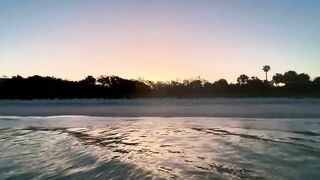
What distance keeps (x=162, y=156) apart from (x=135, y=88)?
32374 millimetres

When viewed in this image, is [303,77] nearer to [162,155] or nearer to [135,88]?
[135,88]

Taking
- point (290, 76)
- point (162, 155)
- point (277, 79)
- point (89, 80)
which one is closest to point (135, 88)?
point (89, 80)

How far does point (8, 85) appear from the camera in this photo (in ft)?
127

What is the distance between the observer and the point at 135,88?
130 feet

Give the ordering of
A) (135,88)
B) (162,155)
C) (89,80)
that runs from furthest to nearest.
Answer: (89,80) → (135,88) → (162,155)

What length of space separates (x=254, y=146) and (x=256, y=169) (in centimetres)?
229

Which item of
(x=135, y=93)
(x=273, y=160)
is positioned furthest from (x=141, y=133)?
(x=135, y=93)

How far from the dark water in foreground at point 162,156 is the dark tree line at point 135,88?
82.7 ft

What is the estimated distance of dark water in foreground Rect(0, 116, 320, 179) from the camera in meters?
5.98

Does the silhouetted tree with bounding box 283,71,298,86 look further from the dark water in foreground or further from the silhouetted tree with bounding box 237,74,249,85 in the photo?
the dark water in foreground

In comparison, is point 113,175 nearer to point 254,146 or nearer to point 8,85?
point 254,146

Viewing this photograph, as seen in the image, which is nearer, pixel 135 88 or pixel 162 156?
pixel 162 156

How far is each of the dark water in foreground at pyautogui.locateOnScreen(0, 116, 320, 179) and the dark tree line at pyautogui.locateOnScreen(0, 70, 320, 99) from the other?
25220 mm

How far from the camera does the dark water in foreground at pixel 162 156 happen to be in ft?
19.6
